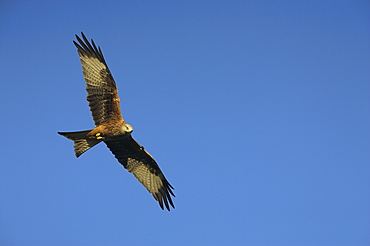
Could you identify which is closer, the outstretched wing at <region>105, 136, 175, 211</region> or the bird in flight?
the bird in flight

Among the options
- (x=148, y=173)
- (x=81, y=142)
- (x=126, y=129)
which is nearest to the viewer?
(x=126, y=129)

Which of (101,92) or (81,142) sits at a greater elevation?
(101,92)

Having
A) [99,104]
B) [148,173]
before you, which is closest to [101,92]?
[99,104]

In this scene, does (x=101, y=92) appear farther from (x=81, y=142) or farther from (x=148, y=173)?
(x=148, y=173)

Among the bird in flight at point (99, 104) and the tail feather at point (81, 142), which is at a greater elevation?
the bird in flight at point (99, 104)

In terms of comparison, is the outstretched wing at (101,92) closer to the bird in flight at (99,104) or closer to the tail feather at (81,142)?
the bird in flight at (99,104)

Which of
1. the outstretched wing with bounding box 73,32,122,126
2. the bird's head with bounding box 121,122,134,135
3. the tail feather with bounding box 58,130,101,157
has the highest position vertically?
the outstretched wing with bounding box 73,32,122,126

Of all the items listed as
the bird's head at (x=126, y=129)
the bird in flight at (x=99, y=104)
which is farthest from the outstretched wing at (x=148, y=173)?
the bird's head at (x=126, y=129)

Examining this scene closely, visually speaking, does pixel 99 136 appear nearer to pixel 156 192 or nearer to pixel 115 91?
pixel 115 91

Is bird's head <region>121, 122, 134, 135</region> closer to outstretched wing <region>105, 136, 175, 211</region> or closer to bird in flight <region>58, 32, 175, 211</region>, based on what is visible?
bird in flight <region>58, 32, 175, 211</region>

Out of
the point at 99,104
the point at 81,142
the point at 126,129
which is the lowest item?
the point at 81,142

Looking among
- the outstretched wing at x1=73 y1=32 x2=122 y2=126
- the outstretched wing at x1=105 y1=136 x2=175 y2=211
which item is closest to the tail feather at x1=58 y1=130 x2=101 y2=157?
the outstretched wing at x1=73 y1=32 x2=122 y2=126

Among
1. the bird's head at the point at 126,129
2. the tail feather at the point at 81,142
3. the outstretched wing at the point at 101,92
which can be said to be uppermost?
the outstretched wing at the point at 101,92

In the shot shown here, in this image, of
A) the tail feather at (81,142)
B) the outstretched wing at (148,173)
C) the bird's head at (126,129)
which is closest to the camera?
the bird's head at (126,129)
